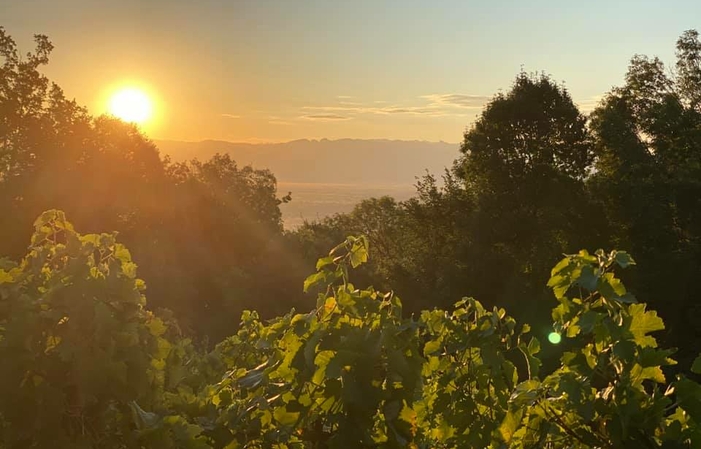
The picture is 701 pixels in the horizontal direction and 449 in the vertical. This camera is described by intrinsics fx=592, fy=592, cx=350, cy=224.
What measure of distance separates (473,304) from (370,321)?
1.59 ft

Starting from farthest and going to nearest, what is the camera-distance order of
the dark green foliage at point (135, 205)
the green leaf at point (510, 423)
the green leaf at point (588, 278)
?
the dark green foliage at point (135, 205) → the green leaf at point (510, 423) → the green leaf at point (588, 278)

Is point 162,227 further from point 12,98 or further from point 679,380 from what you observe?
point 679,380

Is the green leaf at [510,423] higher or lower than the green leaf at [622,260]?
lower

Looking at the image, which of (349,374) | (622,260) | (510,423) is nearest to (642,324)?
(622,260)

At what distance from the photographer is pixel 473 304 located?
270 centimetres

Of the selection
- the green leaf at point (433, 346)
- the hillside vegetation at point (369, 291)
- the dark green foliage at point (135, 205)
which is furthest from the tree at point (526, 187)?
the green leaf at point (433, 346)

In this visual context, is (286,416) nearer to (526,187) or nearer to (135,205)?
(526,187)

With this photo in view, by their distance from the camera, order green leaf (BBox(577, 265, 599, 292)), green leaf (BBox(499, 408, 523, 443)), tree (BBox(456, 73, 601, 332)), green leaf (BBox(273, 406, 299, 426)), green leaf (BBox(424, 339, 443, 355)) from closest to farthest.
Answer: green leaf (BBox(577, 265, 599, 292))
green leaf (BBox(499, 408, 523, 443))
green leaf (BBox(273, 406, 299, 426))
green leaf (BBox(424, 339, 443, 355))
tree (BBox(456, 73, 601, 332))

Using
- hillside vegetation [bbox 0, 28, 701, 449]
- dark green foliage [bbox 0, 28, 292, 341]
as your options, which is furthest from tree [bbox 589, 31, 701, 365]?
dark green foliage [bbox 0, 28, 292, 341]

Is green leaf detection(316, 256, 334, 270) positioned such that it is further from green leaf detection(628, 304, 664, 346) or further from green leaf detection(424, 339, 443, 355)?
green leaf detection(628, 304, 664, 346)

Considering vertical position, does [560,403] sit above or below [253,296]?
above

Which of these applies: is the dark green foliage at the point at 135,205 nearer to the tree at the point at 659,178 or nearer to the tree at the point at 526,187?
the tree at the point at 526,187

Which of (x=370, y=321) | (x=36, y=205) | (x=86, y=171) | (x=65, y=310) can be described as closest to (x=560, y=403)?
(x=370, y=321)

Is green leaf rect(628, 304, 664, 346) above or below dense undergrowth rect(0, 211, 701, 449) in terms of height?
above
